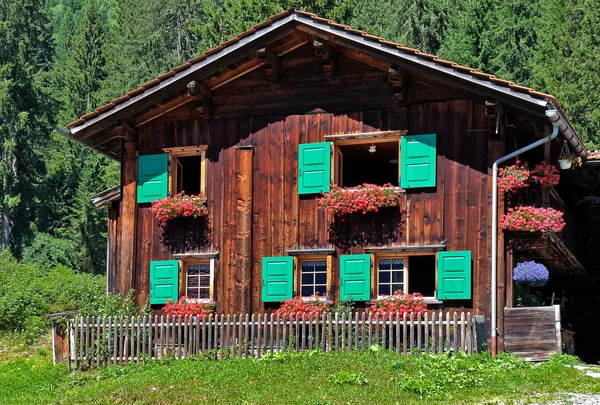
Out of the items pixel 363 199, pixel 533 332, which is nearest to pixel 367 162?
pixel 363 199

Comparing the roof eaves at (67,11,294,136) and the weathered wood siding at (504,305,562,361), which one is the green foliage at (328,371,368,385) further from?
the roof eaves at (67,11,294,136)

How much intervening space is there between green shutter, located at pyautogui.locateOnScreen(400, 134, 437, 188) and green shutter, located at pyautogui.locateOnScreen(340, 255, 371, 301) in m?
1.90

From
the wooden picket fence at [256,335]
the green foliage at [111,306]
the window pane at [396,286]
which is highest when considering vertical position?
the window pane at [396,286]

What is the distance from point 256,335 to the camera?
2217 centimetres

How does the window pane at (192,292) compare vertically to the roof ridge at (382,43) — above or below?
below

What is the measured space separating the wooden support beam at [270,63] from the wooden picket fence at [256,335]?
5.56 meters

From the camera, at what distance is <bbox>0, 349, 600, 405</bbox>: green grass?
17.0 m

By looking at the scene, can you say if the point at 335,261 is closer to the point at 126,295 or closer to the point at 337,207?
the point at 337,207

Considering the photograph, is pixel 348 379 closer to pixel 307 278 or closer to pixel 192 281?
pixel 307 278

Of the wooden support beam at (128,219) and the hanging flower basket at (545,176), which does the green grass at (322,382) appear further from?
the wooden support beam at (128,219)

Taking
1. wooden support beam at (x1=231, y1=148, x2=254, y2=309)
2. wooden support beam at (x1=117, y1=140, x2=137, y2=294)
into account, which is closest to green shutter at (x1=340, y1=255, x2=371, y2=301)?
wooden support beam at (x1=231, y1=148, x2=254, y2=309)

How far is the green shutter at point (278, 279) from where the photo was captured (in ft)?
77.3

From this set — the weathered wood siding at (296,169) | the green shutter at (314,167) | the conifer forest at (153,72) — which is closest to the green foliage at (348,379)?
the weathered wood siding at (296,169)

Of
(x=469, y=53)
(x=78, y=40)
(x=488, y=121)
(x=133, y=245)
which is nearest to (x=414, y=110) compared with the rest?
(x=488, y=121)
